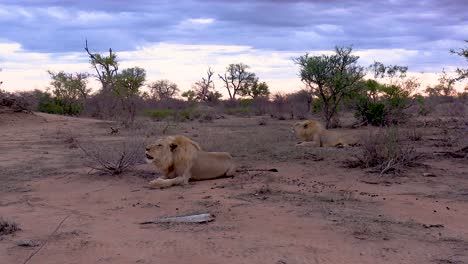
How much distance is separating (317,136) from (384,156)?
17.2 ft

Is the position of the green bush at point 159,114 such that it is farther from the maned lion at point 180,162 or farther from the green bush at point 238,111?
the maned lion at point 180,162

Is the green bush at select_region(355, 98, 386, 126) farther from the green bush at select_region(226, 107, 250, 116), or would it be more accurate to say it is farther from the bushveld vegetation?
the green bush at select_region(226, 107, 250, 116)

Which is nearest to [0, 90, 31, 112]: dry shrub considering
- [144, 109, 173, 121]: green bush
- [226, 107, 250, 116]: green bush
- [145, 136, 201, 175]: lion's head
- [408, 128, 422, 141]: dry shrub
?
[144, 109, 173, 121]: green bush

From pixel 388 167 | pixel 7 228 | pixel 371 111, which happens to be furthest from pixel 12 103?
pixel 7 228

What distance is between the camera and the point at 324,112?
25078 mm

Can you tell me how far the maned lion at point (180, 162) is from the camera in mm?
10438

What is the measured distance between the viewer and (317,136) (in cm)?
1711

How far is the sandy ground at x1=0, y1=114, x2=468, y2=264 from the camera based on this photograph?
6.36 m

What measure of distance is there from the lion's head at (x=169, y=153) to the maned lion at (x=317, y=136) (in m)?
6.59

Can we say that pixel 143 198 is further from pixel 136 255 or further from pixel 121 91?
pixel 121 91

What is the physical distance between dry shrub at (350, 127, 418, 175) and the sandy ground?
0.87 ft

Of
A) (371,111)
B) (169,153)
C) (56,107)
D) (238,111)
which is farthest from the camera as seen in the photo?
(238,111)

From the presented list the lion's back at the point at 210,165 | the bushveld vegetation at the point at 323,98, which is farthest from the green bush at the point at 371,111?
the lion's back at the point at 210,165

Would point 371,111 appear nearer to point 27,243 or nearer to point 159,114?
point 159,114
